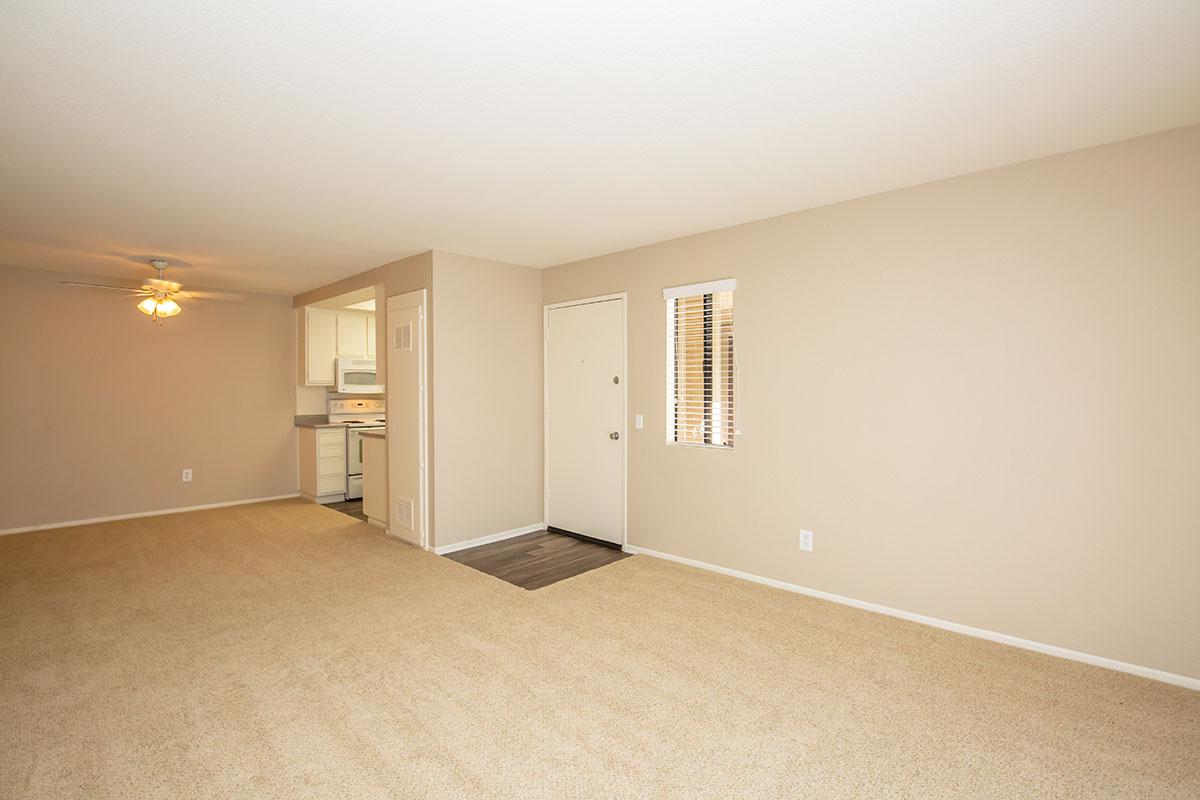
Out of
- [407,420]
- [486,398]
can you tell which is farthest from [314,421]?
[486,398]

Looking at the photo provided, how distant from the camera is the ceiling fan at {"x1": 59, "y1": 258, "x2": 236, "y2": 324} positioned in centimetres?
501

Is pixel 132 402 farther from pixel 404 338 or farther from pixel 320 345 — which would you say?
pixel 404 338

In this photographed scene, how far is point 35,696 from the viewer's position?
8.37ft

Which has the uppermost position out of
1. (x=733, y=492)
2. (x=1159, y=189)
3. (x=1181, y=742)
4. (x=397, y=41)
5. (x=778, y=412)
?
(x=397, y=41)

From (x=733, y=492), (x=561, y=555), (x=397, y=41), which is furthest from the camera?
(x=561, y=555)

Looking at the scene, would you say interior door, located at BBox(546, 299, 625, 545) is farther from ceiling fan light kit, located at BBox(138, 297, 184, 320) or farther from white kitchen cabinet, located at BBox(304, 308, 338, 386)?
ceiling fan light kit, located at BBox(138, 297, 184, 320)

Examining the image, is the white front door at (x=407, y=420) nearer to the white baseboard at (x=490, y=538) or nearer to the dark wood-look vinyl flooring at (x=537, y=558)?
the white baseboard at (x=490, y=538)

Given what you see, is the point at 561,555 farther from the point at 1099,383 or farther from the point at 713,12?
the point at 713,12

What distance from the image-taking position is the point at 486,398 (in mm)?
5074

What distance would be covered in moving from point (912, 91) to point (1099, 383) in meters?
1.68

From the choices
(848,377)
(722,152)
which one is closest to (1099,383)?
(848,377)

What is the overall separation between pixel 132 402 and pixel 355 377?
2169 millimetres

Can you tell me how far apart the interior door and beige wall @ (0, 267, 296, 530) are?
146 inches

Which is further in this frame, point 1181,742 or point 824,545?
point 824,545
